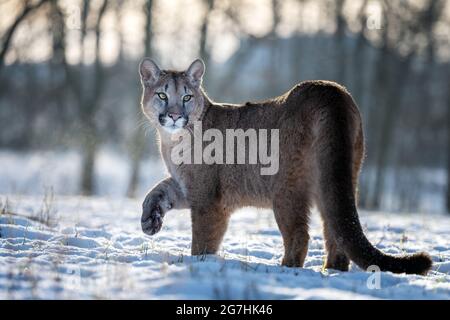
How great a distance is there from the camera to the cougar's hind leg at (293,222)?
5.07 meters

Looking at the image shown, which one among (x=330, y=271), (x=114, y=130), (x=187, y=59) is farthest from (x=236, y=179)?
(x=114, y=130)

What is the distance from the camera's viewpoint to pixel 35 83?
2848 centimetres

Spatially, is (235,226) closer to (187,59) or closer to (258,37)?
(258,37)

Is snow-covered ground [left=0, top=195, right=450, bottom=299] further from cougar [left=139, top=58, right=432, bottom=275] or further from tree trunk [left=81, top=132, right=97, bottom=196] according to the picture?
tree trunk [left=81, top=132, right=97, bottom=196]

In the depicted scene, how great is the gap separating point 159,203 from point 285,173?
61.0 inches

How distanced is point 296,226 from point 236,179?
3.34 ft

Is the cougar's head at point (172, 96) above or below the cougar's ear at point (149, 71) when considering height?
below

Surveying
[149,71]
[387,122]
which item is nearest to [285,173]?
[149,71]

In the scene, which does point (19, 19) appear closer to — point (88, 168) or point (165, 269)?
point (88, 168)

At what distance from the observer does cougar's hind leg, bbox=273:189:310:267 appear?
16.6 ft

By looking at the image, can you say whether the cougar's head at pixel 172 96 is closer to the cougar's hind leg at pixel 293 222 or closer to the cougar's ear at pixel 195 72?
the cougar's ear at pixel 195 72

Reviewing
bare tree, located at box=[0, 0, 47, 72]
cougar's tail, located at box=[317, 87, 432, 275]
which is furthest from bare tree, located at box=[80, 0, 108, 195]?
cougar's tail, located at box=[317, 87, 432, 275]
